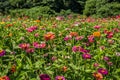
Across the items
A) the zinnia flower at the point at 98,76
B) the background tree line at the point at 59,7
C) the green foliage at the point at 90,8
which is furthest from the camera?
the green foliage at the point at 90,8

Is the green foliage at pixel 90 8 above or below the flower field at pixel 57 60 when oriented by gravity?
below

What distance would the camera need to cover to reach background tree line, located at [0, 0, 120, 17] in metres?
15.0

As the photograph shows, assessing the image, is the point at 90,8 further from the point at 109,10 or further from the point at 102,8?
the point at 109,10

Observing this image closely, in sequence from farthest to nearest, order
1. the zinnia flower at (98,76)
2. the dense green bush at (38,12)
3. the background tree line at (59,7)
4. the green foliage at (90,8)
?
the green foliage at (90,8)
the background tree line at (59,7)
the dense green bush at (38,12)
the zinnia flower at (98,76)

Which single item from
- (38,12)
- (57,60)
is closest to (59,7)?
(38,12)

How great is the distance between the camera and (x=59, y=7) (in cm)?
1602

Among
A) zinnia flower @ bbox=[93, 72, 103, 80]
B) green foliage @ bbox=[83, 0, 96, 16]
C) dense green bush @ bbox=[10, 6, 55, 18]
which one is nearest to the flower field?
zinnia flower @ bbox=[93, 72, 103, 80]

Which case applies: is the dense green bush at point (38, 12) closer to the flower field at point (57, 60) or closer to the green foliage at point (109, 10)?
the green foliage at point (109, 10)

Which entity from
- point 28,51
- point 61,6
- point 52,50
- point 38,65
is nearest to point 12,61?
point 28,51

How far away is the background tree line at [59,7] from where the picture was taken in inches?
589

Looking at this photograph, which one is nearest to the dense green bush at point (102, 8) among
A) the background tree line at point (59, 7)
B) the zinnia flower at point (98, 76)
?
the background tree line at point (59, 7)

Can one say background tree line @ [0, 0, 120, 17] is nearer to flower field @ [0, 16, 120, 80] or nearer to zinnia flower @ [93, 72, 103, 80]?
flower field @ [0, 16, 120, 80]

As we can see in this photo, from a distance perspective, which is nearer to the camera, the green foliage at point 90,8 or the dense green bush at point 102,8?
the dense green bush at point 102,8

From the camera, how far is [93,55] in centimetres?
412
